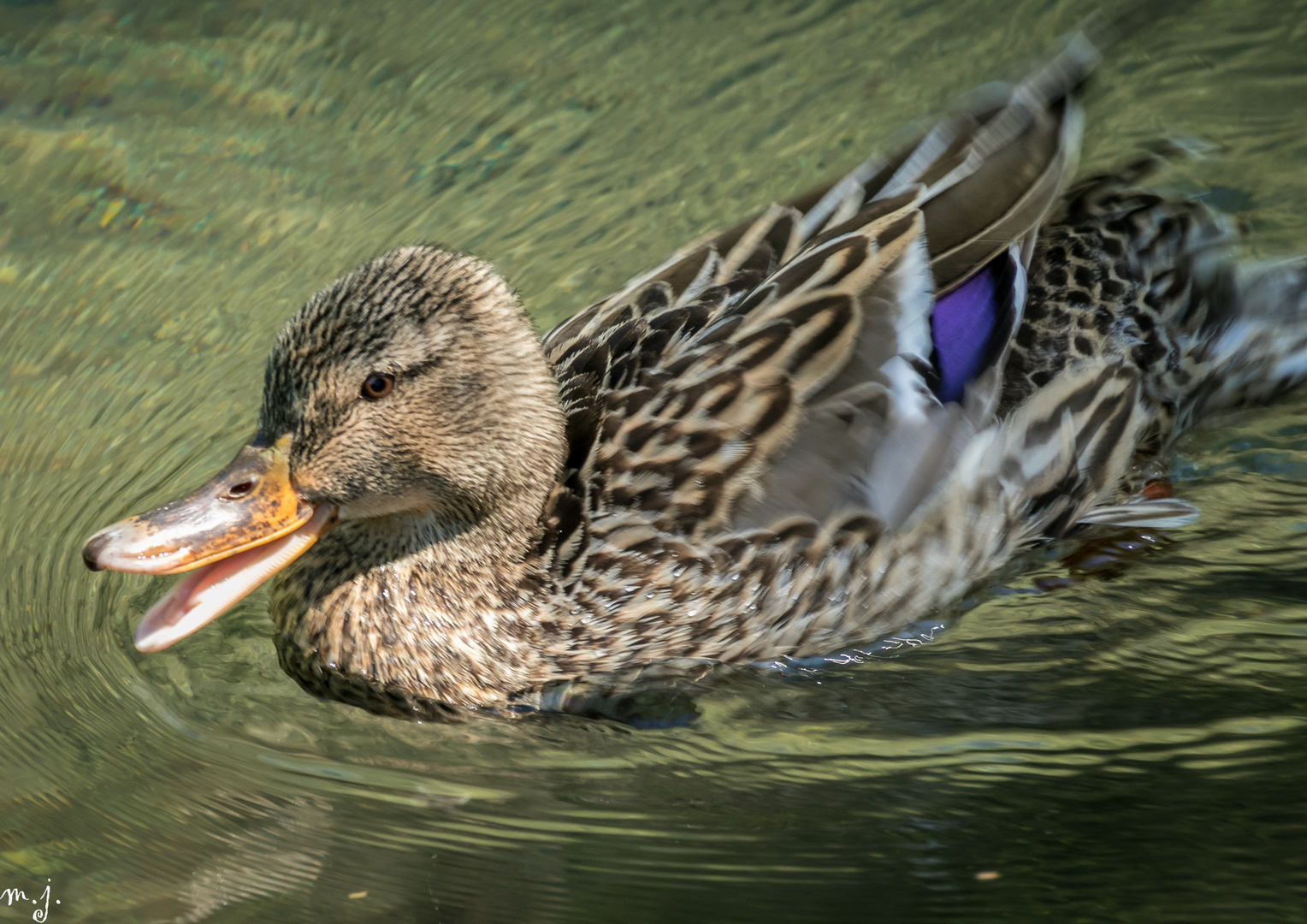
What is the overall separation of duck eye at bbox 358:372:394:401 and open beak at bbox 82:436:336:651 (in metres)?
0.26

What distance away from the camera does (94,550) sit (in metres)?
4.00

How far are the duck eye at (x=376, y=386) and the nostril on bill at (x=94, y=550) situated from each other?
0.79 metres

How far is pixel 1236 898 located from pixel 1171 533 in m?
1.78

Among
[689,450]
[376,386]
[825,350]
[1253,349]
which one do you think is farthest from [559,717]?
[1253,349]

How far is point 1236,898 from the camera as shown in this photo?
351cm

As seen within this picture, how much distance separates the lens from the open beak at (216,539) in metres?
4.03

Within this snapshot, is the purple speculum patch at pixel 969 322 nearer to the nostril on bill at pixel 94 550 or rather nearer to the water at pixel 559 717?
the water at pixel 559 717

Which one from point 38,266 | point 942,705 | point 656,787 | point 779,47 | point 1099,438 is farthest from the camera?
point 779,47

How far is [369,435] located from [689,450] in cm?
95

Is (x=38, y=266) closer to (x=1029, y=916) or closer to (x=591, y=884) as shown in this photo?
(x=591, y=884)

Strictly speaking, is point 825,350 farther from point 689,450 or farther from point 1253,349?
point 1253,349

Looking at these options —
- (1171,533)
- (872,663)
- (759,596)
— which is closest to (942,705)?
(872,663)

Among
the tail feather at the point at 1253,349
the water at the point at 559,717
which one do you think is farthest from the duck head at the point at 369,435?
the tail feather at the point at 1253,349

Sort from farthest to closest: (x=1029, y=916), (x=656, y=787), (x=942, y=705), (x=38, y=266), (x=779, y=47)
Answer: (x=779, y=47)
(x=38, y=266)
(x=942, y=705)
(x=656, y=787)
(x=1029, y=916)
